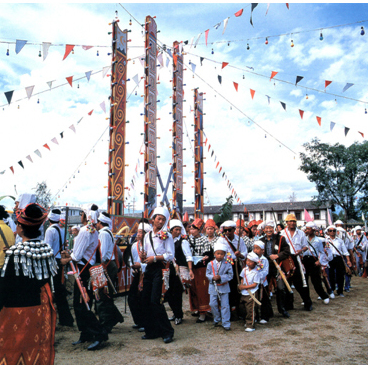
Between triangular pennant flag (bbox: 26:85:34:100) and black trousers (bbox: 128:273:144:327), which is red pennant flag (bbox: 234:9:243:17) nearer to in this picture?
triangular pennant flag (bbox: 26:85:34:100)

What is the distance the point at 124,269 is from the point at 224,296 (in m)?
3.56

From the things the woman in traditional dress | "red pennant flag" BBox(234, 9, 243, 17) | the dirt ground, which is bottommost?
the dirt ground

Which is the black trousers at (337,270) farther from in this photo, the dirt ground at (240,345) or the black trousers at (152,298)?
the black trousers at (152,298)

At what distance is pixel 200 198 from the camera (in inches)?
650

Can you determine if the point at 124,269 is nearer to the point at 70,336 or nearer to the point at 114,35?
the point at 70,336

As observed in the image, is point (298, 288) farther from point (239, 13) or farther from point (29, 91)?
point (29, 91)

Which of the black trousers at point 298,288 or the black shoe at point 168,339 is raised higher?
the black trousers at point 298,288

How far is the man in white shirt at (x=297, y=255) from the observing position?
7.17 metres

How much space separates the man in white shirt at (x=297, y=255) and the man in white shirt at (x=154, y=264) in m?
3.24

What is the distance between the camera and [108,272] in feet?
18.3

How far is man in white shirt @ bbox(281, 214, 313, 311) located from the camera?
717 centimetres

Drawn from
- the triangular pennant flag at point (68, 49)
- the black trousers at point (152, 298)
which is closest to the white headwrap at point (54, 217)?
the black trousers at point (152, 298)

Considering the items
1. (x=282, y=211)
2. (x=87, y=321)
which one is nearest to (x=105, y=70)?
(x=87, y=321)

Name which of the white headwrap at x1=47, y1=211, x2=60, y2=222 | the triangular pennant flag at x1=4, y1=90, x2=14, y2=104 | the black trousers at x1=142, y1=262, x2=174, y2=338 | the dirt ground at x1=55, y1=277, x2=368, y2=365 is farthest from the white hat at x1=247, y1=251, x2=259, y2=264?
the triangular pennant flag at x1=4, y1=90, x2=14, y2=104
